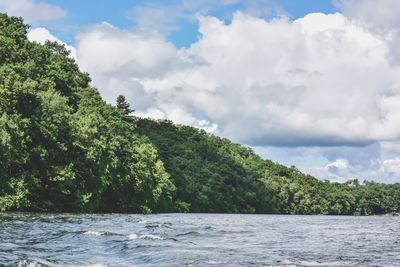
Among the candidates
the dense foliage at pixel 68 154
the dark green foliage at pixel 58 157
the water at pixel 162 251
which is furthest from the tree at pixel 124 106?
the water at pixel 162 251

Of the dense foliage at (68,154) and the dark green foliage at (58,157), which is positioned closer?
the dark green foliage at (58,157)

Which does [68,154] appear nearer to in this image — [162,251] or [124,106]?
[162,251]

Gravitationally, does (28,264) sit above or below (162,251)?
below

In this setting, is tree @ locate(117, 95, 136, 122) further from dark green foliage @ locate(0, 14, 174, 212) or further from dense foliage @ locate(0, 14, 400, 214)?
dark green foliage @ locate(0, 14, 174, 212)

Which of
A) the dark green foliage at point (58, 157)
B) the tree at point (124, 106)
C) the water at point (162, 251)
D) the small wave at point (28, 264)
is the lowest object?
the small wave at point (28, 264)

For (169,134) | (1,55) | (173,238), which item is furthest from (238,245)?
(169,134)

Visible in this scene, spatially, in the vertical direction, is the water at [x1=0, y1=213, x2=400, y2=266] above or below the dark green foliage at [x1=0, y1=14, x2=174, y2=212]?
below

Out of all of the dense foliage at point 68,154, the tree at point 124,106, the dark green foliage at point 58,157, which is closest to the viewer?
the dark green foliage at point 58,157

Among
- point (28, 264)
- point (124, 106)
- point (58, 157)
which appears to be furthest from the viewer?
point (124, 106)

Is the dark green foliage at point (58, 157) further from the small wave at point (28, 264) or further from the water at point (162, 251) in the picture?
the small wave at point (28, 264)

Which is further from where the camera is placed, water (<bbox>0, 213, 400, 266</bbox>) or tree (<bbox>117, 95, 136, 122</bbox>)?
tree (<bbox>117, 95, 136, 122</bbox>)

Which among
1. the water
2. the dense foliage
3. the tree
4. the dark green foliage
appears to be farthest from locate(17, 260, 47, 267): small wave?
the tree

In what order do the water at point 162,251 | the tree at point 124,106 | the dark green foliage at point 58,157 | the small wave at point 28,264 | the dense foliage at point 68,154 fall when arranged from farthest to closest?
the tree at point 124,106 → the dense foliage at point 68,154 → the dark green foliage at point 58,157 → the water at point 162,251 → the small wave at point 28,264

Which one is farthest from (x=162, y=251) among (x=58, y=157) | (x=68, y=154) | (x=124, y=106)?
(x=124, y=106)
